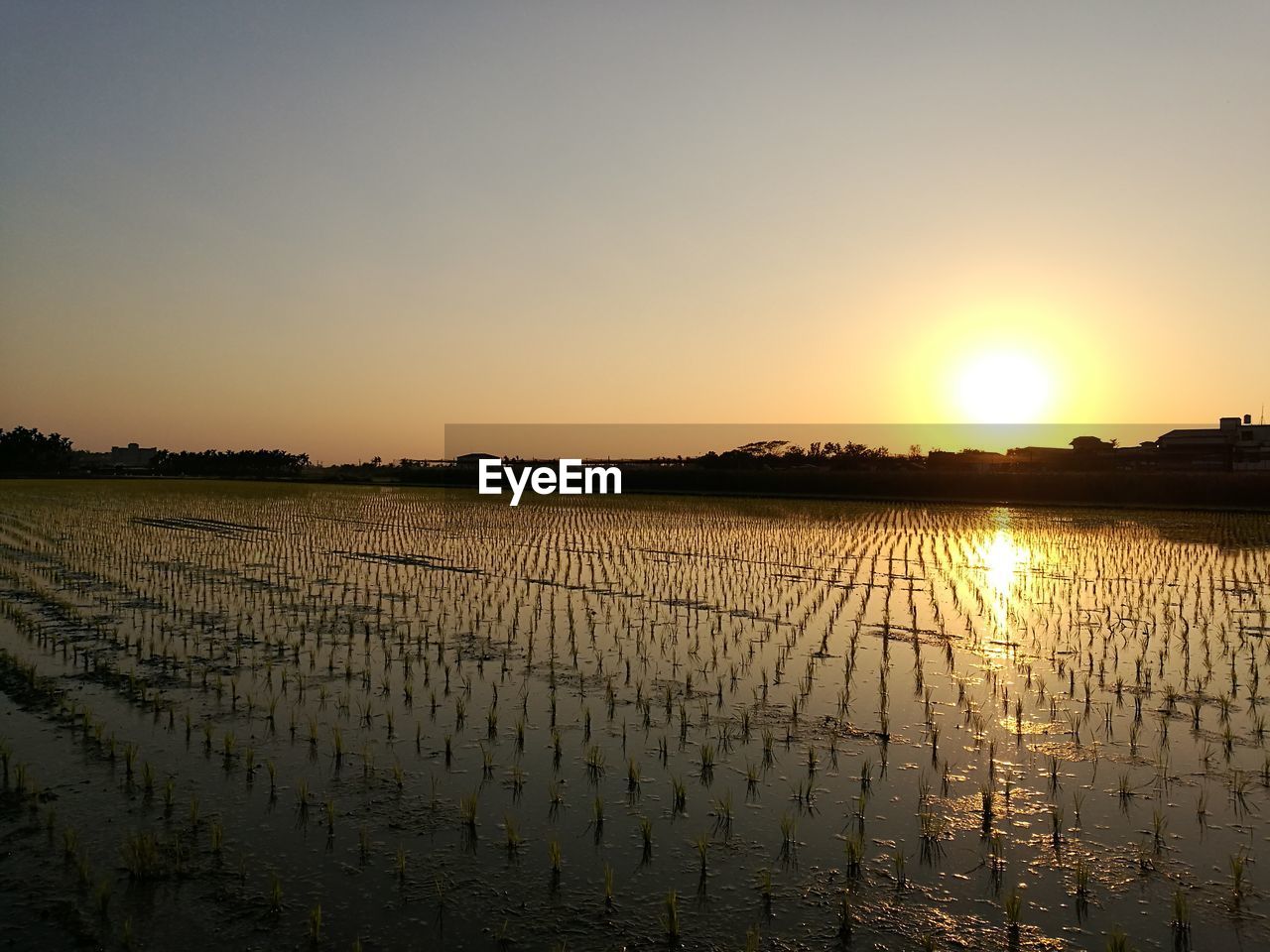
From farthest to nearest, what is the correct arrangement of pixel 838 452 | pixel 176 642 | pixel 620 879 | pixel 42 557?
1. pixel 838 452
2. pixel 42 557
3. pixel 176 642
4. pixel 620 879

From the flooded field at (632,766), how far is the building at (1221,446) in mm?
38032

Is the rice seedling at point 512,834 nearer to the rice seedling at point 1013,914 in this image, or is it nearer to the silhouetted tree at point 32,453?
the rice seedling at point 1013,914

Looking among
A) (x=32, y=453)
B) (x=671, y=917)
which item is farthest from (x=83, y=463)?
(x=671, y=917)

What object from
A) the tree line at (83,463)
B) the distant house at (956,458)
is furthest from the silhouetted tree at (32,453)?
the distant house at (956,458)

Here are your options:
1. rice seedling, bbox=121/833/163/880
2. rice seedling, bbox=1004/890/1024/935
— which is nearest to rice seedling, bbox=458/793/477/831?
rice seedling, bbox=121/833/163/880

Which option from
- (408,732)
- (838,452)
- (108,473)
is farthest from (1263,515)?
(108,473)

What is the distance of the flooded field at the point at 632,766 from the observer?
12.3 ft

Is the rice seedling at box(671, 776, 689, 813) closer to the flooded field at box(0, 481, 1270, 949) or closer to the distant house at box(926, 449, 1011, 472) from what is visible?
the flooded field at box(0, 481, 1270, 949)

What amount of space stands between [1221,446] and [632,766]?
56944 millimetres

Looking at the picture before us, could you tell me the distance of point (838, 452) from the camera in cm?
8425

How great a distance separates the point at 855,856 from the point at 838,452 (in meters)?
82.4

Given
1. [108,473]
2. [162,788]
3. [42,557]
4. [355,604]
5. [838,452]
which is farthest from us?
[838,452]

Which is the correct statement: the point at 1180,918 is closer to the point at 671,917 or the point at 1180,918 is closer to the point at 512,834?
the point at 671,917

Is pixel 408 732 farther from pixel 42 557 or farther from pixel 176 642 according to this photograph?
pixel 42 557
